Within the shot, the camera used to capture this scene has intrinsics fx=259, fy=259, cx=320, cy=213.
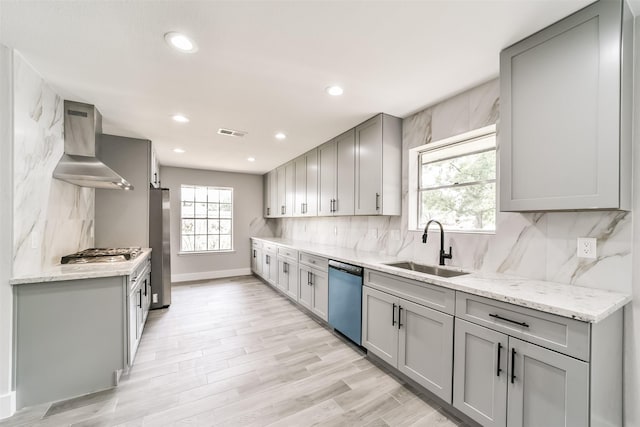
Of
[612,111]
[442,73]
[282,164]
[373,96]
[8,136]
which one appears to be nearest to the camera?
[612,111]

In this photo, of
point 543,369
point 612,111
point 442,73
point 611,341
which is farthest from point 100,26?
point 611,341

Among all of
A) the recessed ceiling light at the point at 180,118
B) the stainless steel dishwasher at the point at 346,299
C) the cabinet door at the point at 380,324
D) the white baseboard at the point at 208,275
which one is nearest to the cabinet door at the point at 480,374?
the cabinet door at the point at 380,324

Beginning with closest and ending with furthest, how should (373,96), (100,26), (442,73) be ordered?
(100,26), (442,73), (373,96)

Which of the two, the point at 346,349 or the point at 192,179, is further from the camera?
the point at 192,179

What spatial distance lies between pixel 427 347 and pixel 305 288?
2.04 metres

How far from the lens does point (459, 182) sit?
8.34ft

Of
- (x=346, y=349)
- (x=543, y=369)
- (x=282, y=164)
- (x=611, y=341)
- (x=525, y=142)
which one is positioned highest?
(x=282, y=164)

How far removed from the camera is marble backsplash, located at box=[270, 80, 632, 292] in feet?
5.08

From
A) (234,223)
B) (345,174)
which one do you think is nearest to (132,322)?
(345,174)

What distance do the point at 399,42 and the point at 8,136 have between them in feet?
9.11

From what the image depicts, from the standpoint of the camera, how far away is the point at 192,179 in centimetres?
580

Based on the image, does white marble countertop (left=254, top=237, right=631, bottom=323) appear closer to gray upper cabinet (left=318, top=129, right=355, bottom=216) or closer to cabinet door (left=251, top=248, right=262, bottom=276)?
gray upper cabinet (left=318, top=129, right=355, bottom=216)

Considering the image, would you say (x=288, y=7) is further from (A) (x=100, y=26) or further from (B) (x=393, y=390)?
(B) (x=393, y=390)

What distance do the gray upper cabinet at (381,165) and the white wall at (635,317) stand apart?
5.71ft
